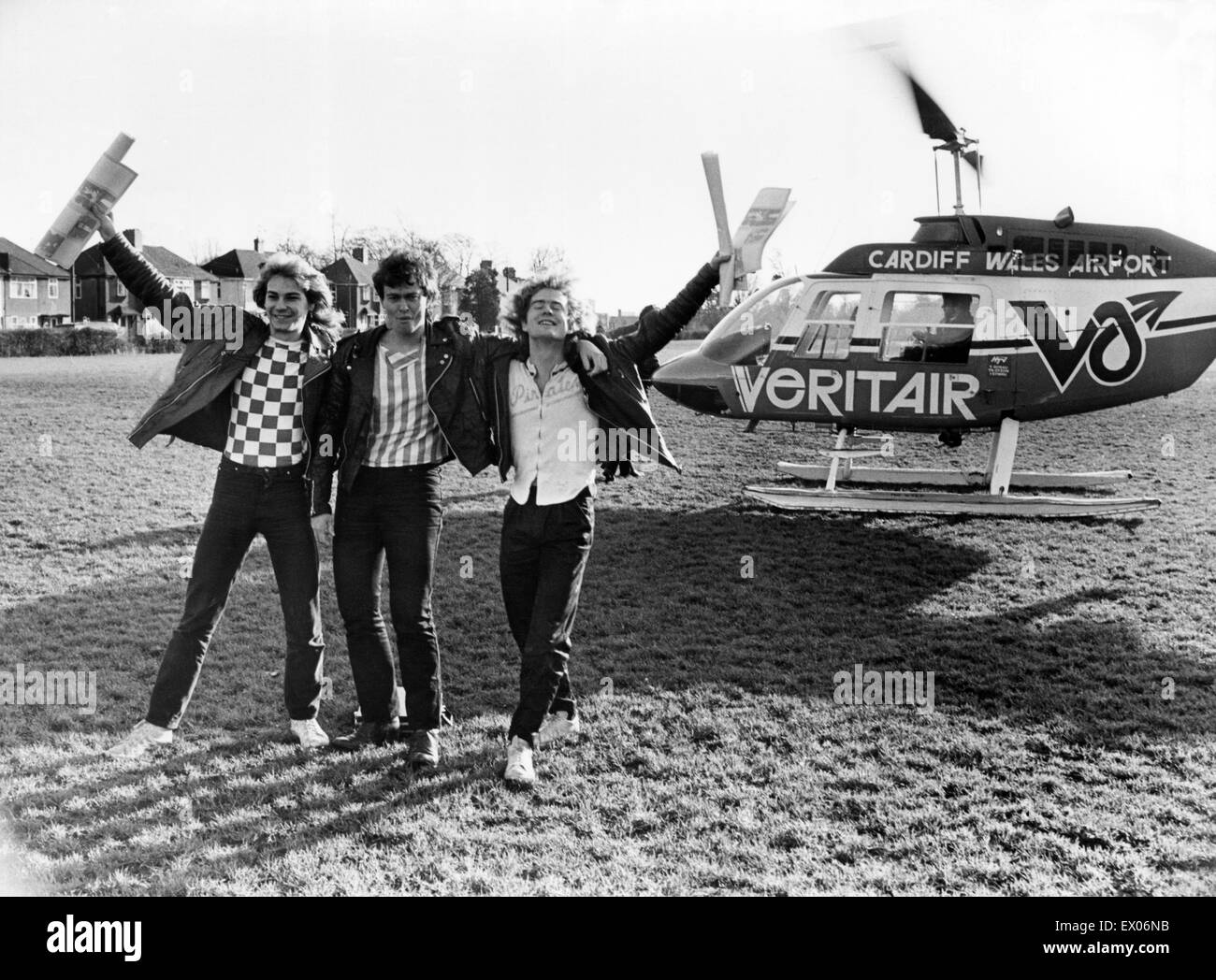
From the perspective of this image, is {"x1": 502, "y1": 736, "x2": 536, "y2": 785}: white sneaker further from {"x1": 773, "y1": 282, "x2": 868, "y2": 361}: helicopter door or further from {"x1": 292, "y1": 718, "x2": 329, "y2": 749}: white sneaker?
{"x1": 773, "y1": 282, "x2": 868, "y2": 361}: helicopter door

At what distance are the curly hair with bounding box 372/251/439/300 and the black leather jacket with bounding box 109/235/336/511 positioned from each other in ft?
1.42

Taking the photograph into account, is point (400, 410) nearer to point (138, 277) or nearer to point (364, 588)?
point (364, 588)

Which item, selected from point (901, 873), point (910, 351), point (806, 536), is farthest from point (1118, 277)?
point (901, 873)

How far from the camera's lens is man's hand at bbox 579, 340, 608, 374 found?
436 centimetres

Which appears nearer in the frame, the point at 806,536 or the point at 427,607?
the point at 427,607

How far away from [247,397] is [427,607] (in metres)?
1.19

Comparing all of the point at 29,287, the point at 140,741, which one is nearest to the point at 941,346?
the point at 140,741

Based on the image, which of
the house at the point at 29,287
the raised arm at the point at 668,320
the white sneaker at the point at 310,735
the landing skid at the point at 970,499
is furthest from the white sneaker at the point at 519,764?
the house at the point at 29,287

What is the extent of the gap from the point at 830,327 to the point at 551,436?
6167 mm

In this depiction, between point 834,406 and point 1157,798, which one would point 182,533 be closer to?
point 834,406

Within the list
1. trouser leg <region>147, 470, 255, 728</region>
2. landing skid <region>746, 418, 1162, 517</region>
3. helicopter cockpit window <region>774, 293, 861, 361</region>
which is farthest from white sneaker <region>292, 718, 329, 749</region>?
helicopter cockpit window <region>774, 293, 861, 361</region>

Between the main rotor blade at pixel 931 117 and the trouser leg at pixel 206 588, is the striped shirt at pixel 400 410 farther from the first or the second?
the main rotor blade at pixel 931 117

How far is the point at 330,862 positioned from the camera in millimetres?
3637
